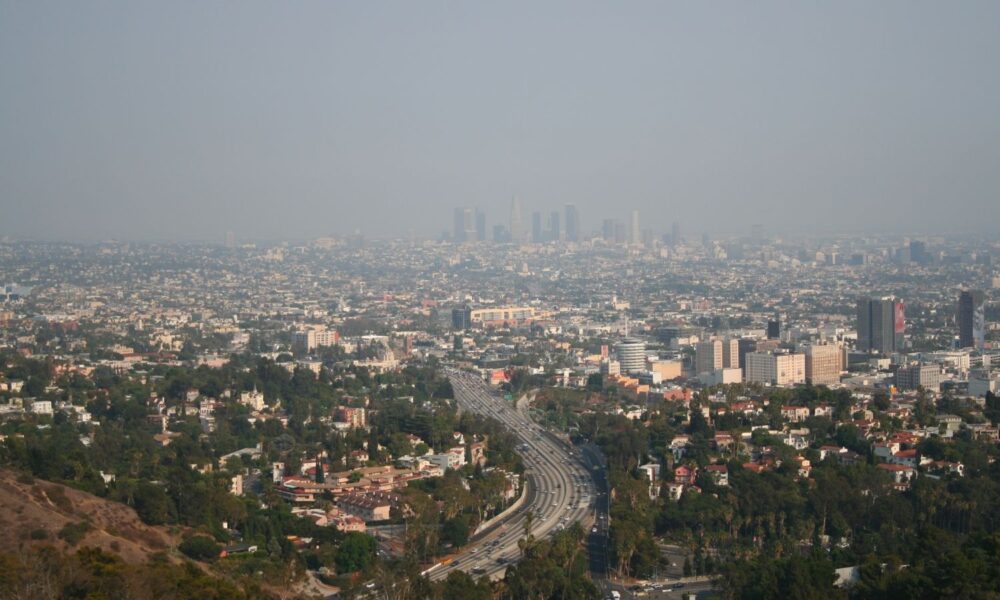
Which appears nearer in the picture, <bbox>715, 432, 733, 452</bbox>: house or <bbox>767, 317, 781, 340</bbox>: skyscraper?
<bbox>715, 432, 733, 452</bbox>: house

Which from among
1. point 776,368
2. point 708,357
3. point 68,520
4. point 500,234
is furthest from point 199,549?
point 500,234

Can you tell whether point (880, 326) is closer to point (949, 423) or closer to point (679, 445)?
point (949, 423)

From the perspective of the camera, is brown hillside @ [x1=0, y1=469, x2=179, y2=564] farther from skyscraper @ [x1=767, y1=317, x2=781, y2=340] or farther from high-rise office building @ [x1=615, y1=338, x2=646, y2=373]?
skyscraper @ [x1=767, y1=317, x2=781, y2=340]

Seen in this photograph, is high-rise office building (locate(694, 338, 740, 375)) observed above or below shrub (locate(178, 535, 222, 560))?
below

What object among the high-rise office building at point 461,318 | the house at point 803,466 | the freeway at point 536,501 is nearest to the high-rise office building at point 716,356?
the freeway at point 536,501

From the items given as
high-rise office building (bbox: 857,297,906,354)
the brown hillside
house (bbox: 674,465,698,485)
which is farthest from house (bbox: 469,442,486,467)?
high-rise office building (bbox: 857,297,906,354)

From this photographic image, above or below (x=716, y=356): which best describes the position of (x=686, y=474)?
above
